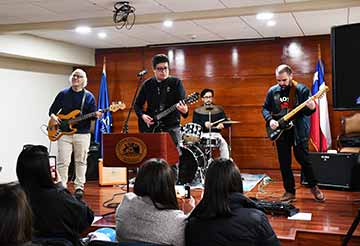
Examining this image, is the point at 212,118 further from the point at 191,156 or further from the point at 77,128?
the point at 77,128

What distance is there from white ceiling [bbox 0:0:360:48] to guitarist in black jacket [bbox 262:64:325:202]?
2.83 feet

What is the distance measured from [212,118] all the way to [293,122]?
8.19 feet

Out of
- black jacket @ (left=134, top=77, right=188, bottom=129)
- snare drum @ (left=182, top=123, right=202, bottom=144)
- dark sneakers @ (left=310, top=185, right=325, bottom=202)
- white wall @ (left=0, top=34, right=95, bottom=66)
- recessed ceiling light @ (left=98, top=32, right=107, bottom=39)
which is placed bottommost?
dark sneakers @ (left=310, top=185, right=325, bottom=202)

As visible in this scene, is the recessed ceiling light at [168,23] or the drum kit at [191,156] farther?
the drum kit at [191,156]

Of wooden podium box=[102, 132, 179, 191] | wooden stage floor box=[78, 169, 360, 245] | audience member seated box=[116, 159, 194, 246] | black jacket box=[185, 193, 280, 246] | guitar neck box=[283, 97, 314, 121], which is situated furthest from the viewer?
guitar neck box=[283, 97, 314, 121]

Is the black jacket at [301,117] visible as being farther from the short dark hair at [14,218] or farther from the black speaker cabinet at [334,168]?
the short dark hair at [14,218]

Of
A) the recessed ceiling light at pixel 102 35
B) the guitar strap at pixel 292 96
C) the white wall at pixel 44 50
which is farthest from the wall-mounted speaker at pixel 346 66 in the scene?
the white wall at pixel 44 50

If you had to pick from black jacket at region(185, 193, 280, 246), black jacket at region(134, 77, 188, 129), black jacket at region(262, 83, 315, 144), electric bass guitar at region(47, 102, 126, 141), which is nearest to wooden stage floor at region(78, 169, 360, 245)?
black jacket at region(262, 83, 315, 144)

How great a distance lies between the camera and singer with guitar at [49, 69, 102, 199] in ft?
16.5

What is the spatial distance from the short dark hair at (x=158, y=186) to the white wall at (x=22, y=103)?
16.8 feet

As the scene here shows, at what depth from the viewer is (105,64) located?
8.25m

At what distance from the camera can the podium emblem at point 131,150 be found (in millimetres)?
3902

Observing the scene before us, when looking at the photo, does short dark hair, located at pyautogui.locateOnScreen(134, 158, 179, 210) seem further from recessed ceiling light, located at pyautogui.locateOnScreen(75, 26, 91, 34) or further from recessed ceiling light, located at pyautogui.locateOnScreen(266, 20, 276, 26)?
recessed ceiling light, located at pyautogui.locateOnScreen(266, 20, 276, 26)

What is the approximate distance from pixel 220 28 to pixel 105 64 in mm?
2780
